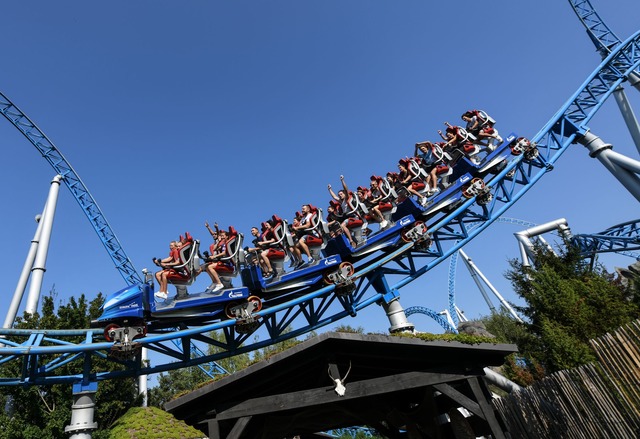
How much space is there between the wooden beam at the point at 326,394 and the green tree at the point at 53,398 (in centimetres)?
897

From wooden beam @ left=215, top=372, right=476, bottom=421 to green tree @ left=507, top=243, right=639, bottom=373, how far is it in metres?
5.26

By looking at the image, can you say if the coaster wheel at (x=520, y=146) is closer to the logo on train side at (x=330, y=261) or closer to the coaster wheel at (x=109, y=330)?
the logo on train side at (x=330, y=261)

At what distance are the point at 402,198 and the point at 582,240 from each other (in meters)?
14.3

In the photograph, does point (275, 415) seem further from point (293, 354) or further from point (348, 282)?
point (348, 282)

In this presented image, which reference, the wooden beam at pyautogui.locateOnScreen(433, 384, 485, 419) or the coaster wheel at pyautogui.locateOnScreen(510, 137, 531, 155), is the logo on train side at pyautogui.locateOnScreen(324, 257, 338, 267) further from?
the coaster wheel at pyautogui.locateOnScreen(510, 137, 531, 155)

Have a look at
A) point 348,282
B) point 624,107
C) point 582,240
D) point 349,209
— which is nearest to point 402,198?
point 349,209

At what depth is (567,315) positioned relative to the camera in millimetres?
9812

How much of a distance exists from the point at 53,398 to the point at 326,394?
1106 cm

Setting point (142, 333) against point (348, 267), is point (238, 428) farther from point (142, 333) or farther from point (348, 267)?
point (348, 267)

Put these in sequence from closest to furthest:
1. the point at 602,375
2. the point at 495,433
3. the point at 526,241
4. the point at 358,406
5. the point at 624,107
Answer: the point at 495,433 < the point at 602,375 < the point at 358,406 < the point at 624,107 < the point at 526,241

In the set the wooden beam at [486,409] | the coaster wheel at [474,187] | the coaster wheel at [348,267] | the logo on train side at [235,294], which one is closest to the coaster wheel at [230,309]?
the logo on train side at [235,294]

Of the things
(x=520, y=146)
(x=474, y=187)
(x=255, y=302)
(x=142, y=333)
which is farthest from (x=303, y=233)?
(x=520, y=146)

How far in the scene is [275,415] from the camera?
20.7 ft

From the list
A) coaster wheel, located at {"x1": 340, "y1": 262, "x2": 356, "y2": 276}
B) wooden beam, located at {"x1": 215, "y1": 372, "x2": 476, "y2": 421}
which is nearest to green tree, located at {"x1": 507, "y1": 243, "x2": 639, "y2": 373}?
coaster wheel, located at {"x1": 340, "y1": 262, "x2": 356, "y2": 276}
